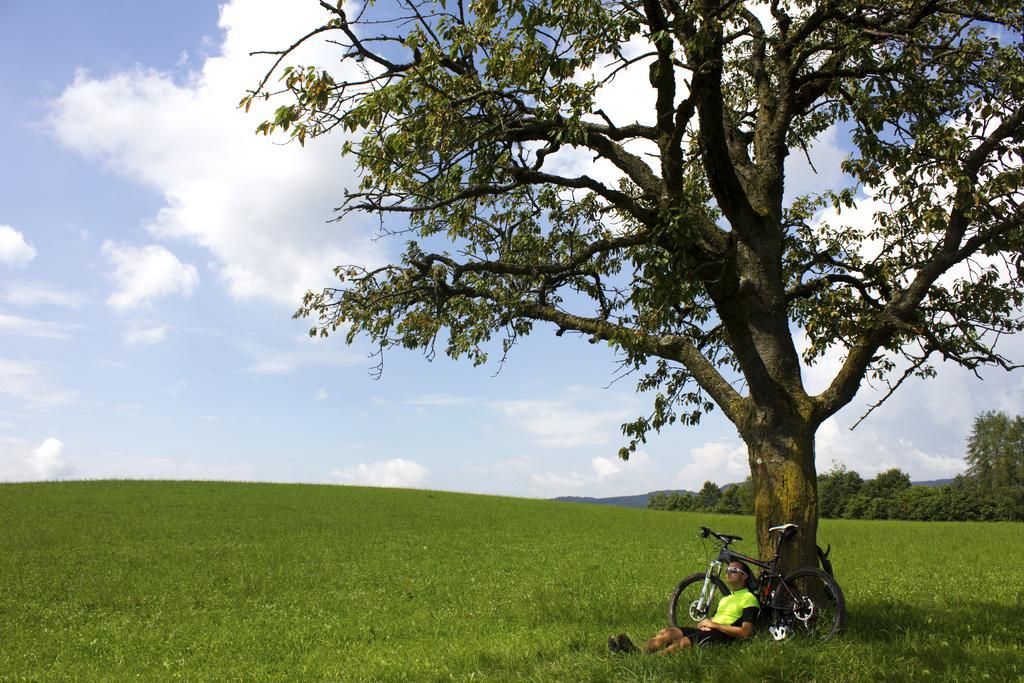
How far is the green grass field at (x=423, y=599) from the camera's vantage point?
9672 mm

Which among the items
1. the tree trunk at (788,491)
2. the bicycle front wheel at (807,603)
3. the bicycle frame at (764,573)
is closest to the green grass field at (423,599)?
the bicycle front wheel at (807,603)

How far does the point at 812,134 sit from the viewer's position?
15.8 meters

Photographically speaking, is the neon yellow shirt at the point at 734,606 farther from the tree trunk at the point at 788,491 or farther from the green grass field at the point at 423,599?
the tree trunk at the point at 788,491

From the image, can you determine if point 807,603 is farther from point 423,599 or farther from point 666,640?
point 423,599

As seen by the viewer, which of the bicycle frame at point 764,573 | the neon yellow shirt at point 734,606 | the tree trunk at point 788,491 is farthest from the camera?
the tree trunk at point 788,491

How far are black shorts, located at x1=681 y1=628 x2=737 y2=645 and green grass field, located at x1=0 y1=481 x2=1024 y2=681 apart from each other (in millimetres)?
414

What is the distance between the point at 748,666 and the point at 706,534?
106 inches

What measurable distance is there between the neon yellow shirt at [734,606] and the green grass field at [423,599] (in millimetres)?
427

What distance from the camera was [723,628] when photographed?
9805mm

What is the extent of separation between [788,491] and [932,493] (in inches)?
3179

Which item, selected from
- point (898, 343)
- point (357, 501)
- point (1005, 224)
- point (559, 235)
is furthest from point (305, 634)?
point (357, 501)

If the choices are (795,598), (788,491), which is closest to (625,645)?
(795,598)

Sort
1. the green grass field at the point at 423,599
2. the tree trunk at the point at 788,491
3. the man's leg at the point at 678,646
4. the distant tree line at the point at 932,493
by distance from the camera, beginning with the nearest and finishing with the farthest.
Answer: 1. the man's leg at the point at 678,646
2. the green grass field at the point at 423,599
3. the tree trunk at the point at 788,491
4. the distant tree line at the point at 932,493

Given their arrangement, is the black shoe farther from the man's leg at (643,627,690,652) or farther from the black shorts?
the black shorts
